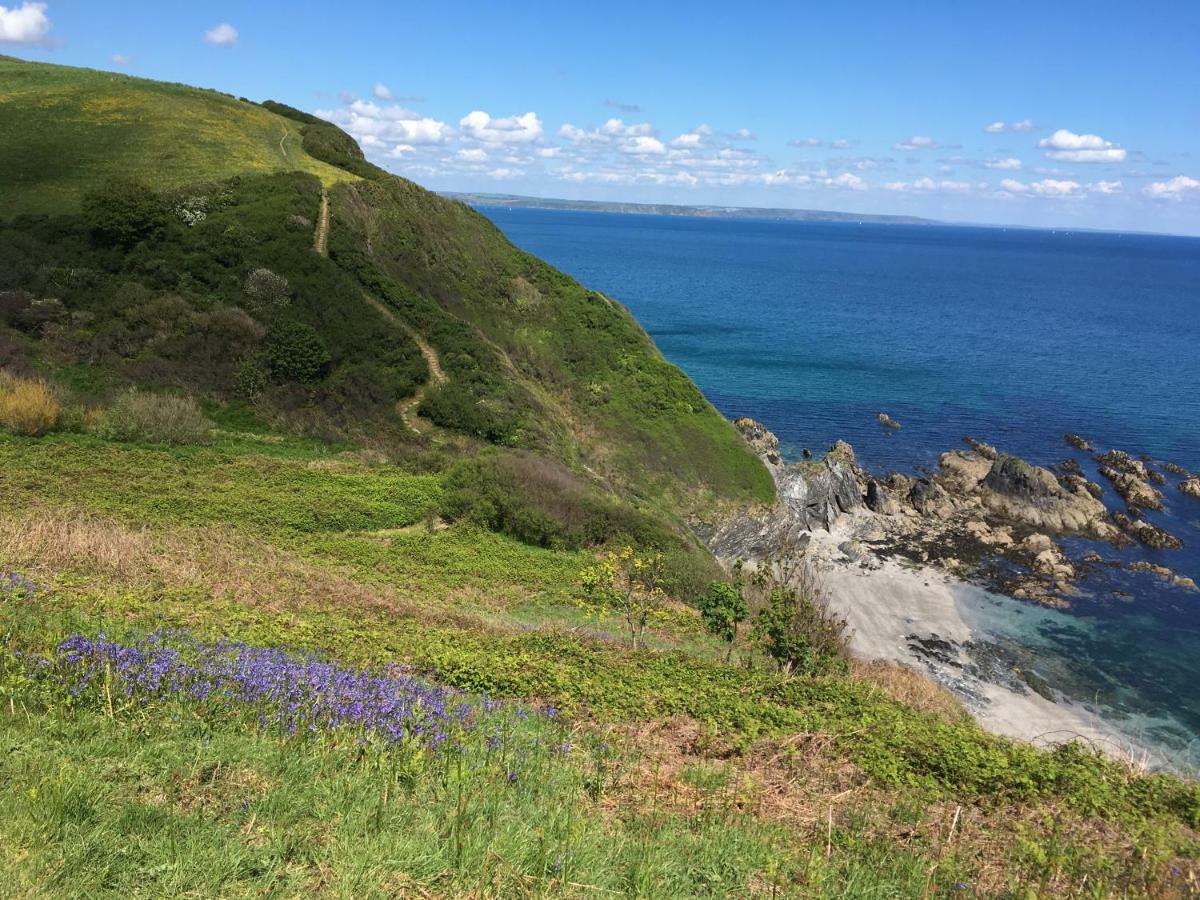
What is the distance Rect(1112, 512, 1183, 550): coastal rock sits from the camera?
41281 mm

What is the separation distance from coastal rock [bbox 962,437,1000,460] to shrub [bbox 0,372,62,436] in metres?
52.6

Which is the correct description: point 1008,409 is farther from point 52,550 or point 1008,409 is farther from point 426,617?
point 52,550

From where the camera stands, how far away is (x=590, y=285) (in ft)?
408

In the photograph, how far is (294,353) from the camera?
29266 mm

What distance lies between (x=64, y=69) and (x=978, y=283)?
171342 millimetres

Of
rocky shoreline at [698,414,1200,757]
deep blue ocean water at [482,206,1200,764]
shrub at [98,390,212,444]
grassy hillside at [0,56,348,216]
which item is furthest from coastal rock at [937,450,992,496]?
grassy hillside at [0,56,348,216]

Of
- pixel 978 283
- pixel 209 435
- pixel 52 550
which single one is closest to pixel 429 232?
pixel 209 435

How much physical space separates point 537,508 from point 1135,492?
4231cm

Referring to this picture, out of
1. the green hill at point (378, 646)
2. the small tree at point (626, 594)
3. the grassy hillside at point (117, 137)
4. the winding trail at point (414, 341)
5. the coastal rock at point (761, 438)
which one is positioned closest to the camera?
the green hill at point (378, 646)

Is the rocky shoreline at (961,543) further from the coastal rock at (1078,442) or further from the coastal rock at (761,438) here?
the coastal rock at (1078,442)

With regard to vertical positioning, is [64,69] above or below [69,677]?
above

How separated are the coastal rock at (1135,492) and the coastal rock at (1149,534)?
2.80 metres

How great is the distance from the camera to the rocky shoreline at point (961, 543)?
29766 mm

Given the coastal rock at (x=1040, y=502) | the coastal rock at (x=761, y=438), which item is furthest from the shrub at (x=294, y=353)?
the coastal rock at (x=1040, y=502)
